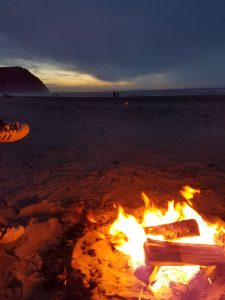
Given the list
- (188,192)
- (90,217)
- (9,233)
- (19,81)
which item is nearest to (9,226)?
(9,233)

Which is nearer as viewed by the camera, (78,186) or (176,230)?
(176,230)

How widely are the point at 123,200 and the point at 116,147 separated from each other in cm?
422

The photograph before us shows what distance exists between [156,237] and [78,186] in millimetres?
2551

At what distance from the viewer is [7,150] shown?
8.70m

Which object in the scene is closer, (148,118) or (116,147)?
(116,147)

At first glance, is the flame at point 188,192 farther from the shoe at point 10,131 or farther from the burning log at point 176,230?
the shoe at point 10,131

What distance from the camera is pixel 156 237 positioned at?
12.1 feet

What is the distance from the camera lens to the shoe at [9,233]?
3749mm

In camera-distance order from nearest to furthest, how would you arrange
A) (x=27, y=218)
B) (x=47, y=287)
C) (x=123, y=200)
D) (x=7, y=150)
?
(x=47, y=287) → (x=27, y=218) → (x=123, y=200) → (x=7, y=150)

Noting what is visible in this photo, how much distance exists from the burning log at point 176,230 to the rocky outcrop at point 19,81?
141 metres

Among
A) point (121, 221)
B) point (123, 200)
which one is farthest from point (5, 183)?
point (121, 221)

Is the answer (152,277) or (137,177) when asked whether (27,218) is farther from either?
(137,177)

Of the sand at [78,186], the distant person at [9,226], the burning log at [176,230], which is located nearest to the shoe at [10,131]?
the distant person at [9,226]

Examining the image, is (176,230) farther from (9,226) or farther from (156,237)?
(9,226)
